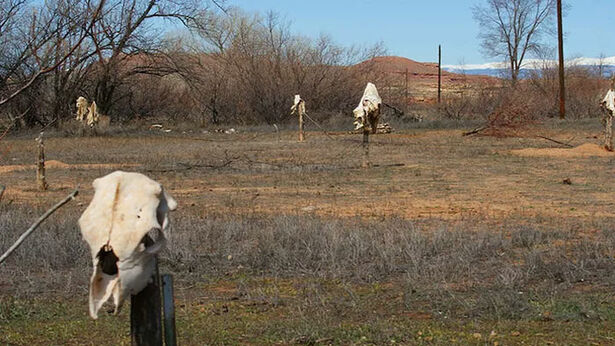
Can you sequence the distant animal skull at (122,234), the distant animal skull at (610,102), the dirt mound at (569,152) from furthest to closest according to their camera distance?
the dirt mound at (569,152), the distant animal skull at (610,102), the distant animal skull at (122,234)

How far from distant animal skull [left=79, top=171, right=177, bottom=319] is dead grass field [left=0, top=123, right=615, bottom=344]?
2.77m

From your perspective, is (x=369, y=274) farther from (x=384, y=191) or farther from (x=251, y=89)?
(x=251, y=89)

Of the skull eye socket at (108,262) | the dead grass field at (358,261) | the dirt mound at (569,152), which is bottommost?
the dead grass field at (358,261)

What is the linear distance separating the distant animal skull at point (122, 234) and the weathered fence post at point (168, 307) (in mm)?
372

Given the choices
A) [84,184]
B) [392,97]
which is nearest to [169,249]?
[84,184]

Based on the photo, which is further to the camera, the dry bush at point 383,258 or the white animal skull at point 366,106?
the white animal skull at point 366,106

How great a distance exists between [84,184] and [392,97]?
34.7m

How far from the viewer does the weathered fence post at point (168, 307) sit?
13.2 ft

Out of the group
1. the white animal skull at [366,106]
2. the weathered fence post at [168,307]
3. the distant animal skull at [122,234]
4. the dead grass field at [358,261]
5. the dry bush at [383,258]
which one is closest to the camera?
the distant animal skull at [122,234]

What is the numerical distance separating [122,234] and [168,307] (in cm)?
64

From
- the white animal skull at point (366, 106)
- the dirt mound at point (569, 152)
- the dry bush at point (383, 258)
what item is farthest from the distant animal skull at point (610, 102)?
the dry bush at point (383, 258)

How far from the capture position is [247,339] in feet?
20.9

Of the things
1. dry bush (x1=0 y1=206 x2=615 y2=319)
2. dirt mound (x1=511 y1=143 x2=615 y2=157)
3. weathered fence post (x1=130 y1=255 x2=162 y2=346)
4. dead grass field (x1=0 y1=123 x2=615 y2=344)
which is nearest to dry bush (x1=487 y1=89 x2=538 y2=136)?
dirt mound (x1=511 y1=143 x2=615 y2=157)

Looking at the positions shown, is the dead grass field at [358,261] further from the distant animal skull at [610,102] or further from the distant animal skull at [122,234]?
the distant animal skull at [610,102]
